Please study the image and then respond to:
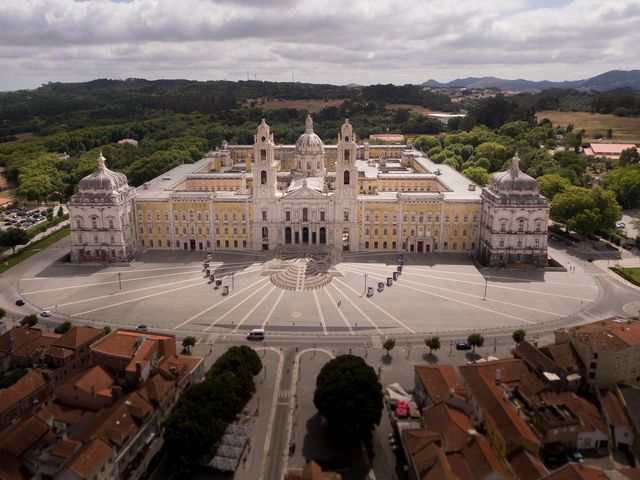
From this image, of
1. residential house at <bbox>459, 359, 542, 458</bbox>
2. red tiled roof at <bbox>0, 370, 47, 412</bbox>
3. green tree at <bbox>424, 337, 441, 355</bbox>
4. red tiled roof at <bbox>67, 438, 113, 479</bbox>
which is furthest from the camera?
green tree at <bbox>424, 337, 441, 355</bbox>

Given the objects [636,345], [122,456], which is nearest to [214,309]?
[122,456]

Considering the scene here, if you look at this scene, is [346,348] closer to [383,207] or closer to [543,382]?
[543,382]

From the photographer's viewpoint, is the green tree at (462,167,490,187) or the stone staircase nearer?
the stone staircase

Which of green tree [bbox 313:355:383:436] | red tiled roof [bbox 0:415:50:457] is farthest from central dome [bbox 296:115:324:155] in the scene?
red tiled roof [bbox 0:415:50:457]

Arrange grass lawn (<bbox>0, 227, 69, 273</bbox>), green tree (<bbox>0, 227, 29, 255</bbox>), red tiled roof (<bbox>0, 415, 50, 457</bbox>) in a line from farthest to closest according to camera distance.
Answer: green tree (<bbox>0, 227, 29, 255</bbox>) < grass lawn (<bbox>0, 227, 69, 273</bbox>) < red tiled roof (<bbox>0, 415, 50, 457</bbox>)

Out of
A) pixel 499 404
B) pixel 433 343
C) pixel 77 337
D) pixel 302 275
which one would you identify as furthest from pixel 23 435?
pixel 302 275

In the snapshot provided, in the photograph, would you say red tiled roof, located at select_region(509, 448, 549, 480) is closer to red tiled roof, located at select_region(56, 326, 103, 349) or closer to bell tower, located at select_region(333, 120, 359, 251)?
red tiled roof, located at select_region(56, 326, 103, 349)

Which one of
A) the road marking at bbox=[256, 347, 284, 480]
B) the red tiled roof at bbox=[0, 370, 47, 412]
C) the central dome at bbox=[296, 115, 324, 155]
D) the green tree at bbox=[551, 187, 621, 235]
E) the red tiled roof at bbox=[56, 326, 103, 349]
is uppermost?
the central dome at bbox=[296, 115, 324, 155]
